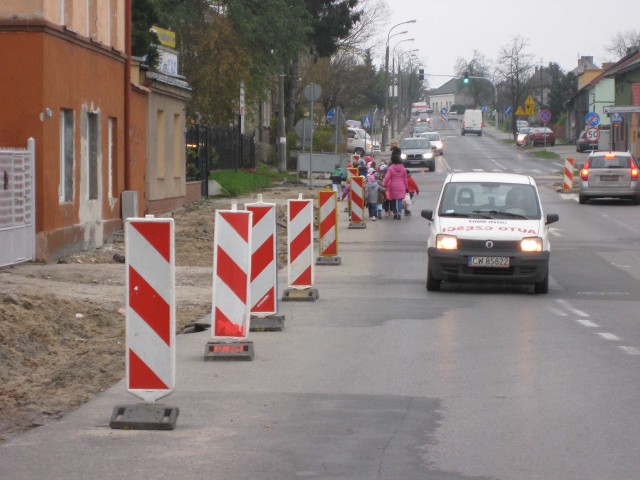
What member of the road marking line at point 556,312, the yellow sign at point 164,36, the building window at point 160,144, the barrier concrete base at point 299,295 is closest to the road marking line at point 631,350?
the road marking line at point 556,312

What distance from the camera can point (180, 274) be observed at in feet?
59.4

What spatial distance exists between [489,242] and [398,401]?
7393 mm

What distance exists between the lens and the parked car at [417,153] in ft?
196

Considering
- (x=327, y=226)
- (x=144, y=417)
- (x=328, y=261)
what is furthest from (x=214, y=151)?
(x=144, y=417)

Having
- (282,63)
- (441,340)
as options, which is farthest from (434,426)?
(282,63)

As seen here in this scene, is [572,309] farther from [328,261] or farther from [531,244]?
[328,261]

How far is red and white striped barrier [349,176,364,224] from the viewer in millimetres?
28047

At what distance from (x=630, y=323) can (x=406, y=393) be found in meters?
A: 5.11

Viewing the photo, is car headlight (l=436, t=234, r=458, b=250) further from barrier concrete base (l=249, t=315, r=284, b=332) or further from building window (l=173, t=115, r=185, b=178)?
building window (l=173, t=115, r=185, b=178)

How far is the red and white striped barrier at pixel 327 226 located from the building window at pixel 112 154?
610 cm

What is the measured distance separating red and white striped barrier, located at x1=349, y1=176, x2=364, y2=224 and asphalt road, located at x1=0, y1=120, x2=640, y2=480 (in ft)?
38.7

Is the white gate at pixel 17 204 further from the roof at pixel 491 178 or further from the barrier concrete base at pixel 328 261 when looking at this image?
the roof at pixel 491 178

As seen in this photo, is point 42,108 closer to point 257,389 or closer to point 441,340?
point 441,340

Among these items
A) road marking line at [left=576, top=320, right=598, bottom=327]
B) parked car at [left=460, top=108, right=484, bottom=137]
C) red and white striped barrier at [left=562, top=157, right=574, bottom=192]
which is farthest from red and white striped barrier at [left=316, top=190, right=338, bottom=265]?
parked car at [left=460, top=108, right=484, bottom=137]
